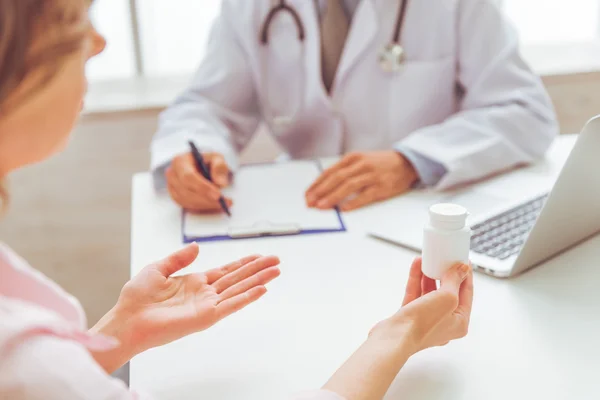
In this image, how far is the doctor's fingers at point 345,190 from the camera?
1154 millimetres

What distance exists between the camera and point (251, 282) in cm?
85

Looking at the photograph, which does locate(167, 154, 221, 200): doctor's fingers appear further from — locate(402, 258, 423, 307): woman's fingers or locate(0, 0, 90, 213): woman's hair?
locate(0, 0, 90, 213): woman's hair

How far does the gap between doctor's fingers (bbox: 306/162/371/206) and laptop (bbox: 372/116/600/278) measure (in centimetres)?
17

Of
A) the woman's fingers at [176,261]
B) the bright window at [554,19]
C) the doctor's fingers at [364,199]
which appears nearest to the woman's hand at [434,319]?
the woman's fingers at [176,261]

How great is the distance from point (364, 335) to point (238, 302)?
0.49 ft

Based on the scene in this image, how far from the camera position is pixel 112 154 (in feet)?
6.59

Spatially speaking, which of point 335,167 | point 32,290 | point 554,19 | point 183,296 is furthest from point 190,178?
point 554,19

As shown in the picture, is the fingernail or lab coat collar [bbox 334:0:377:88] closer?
the fingernail

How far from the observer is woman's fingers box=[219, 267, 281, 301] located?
832 millimetres

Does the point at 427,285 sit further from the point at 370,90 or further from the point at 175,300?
the point at 370,90

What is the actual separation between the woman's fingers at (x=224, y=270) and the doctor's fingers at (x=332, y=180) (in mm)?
294

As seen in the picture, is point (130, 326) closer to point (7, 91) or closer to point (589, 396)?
point (7, 91)

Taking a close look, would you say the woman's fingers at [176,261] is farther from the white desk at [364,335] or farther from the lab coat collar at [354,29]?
the lab coat collar at [354,29]

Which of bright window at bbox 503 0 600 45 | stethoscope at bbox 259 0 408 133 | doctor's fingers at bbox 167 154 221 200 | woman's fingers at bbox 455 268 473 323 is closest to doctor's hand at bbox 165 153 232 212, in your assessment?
doctor's fingers at bbox 167 154 221 200
